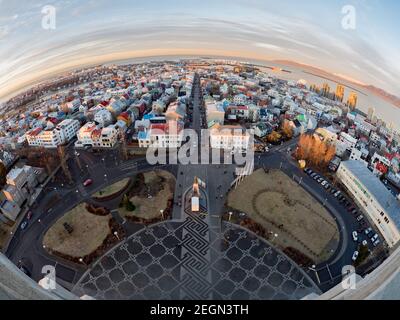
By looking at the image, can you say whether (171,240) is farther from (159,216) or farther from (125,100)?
(125,100)

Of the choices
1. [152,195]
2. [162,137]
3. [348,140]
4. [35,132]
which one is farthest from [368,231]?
[35,132]

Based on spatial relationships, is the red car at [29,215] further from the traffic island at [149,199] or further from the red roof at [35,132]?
the red roof at [35,132]

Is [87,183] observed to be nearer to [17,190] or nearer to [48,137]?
[17,190]

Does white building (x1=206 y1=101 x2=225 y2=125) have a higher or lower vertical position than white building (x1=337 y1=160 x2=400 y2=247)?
higher

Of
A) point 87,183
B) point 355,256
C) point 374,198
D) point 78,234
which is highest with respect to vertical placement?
point 374,198

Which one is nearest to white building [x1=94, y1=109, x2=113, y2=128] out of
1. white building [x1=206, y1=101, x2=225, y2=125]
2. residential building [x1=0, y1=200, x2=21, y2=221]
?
white building [x1=206, y1=101, x2=225, y2=125]

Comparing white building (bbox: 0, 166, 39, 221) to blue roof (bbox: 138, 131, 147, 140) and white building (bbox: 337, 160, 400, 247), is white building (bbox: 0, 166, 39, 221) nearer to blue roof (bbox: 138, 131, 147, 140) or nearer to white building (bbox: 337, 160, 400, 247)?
blue roof (bbox: 138, 131, 147, 140)
